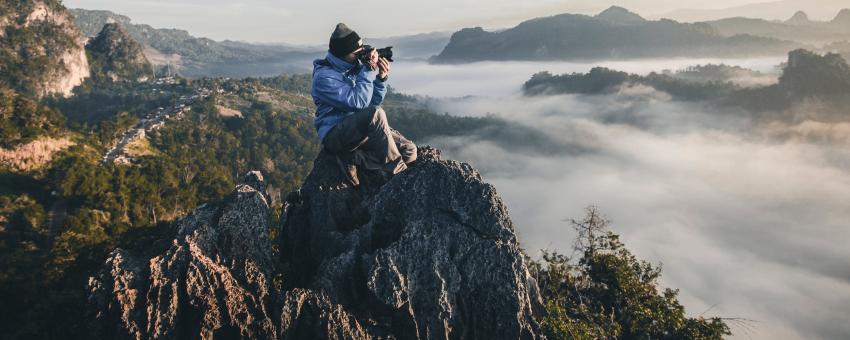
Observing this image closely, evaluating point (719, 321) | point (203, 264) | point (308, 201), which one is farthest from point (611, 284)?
point (203, 264)

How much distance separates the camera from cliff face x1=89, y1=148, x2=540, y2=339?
10.4 meters

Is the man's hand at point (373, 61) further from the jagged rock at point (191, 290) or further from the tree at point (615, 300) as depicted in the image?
the tree at point (615, 300)

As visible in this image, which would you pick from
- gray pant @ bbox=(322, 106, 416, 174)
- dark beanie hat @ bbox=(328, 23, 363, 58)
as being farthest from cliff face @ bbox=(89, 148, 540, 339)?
dark beanie hat @ bbox=(328, 23, 363, 58)

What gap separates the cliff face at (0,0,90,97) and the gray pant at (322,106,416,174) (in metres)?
212

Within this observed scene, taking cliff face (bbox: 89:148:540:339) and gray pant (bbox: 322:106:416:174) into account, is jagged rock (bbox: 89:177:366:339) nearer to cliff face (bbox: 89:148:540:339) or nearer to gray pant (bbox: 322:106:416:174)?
cliff face (bbox: 89:148:540:339)

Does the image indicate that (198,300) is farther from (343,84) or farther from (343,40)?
(343,40)

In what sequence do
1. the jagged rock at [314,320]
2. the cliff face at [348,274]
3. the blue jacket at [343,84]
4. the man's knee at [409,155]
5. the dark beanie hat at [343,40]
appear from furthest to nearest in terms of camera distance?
the man's knee at [409,155] → the blue jacket at [343,84] → the dark beanie hat at [343,40] → the jagged rock at [314,320] → the cliff face at [348,274]

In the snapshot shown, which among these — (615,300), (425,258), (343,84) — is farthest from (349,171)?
(615,300)

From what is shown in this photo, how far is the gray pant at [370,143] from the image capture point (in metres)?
11.5

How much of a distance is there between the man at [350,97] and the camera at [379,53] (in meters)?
0.06

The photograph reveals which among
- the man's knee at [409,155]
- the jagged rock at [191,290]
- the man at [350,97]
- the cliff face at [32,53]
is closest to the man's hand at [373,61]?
the man at [350,97]

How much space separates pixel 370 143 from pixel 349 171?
1.73 m

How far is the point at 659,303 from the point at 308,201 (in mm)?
14142

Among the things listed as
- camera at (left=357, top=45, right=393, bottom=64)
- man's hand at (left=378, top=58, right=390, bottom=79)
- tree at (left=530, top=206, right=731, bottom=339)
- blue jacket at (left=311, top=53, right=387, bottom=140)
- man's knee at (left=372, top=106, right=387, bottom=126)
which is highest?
camera at (left=357, top=45, right=393, bottom=64)
